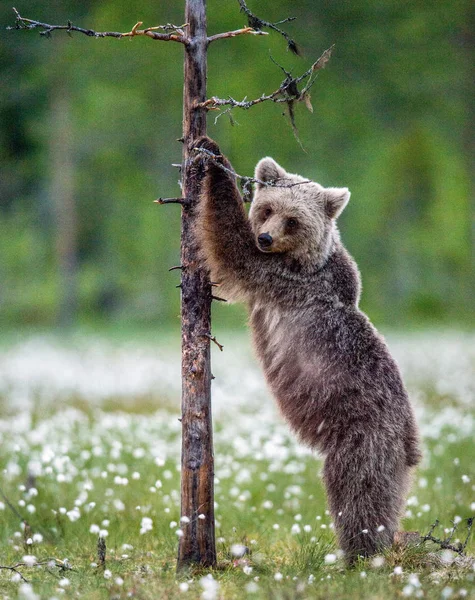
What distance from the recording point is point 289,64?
2338cm

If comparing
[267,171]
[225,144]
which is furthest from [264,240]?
[225,144]

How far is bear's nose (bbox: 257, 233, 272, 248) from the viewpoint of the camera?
18.7 ft

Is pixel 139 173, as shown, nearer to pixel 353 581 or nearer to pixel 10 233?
pixel 10 233

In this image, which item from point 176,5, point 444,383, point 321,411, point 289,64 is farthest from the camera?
point 176,5

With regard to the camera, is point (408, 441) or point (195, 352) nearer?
point (195, 352)

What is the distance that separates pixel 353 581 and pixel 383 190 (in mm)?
26155

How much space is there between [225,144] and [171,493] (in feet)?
66.9

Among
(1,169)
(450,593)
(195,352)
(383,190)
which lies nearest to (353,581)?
(450,593)

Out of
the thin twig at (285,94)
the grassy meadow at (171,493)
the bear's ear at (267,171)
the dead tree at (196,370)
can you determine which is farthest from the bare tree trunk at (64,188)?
the thin twig at (285,94)

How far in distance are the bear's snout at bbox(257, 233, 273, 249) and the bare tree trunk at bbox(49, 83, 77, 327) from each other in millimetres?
18666

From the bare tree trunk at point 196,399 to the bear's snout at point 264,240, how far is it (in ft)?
2.38

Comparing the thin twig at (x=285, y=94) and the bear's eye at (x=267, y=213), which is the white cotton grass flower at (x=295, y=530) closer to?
the bear's eye at (x=267, y=213)

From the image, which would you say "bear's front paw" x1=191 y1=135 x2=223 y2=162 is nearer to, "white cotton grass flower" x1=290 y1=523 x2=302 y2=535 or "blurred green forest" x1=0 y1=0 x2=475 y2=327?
"white cotton grass flower" x1=290 y1=523 x2=302 y2=535

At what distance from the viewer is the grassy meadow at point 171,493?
4.83 meters
